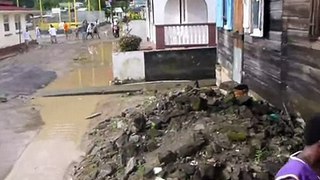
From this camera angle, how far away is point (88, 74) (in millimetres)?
21250

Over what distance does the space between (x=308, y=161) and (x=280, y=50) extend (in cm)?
521

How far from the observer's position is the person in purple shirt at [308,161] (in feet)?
8.00

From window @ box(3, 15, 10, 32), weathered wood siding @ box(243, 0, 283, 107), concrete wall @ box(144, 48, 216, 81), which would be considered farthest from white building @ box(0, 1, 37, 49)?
weathered wood siding @ box(243, 0, 283, 107)

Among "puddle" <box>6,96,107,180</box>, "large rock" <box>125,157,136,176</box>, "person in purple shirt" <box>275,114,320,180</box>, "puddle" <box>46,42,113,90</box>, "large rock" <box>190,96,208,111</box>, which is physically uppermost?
"person in purple shirt" <box>275,114,320,180</box>

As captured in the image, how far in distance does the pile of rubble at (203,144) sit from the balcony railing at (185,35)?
29.5 feet

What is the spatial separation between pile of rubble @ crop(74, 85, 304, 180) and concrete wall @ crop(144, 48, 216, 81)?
8.23 m

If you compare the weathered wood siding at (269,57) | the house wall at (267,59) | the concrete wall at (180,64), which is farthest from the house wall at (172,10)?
the weathered wood siding at (269,57)

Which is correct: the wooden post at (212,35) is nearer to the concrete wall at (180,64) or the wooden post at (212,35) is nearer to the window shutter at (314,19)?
the concrete wall at (180,64)

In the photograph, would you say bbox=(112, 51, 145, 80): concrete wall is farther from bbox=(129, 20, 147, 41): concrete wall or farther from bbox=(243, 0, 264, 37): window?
bbox=(129, 20, 147, 41): concrete wall

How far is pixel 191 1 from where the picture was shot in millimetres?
20641

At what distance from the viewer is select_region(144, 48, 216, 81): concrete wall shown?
57.8 ft

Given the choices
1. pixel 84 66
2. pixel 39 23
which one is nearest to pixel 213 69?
pixel 84 66

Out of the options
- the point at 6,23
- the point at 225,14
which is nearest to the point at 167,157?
the point at 225,14

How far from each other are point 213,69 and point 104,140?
8548 millimetres
